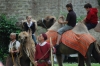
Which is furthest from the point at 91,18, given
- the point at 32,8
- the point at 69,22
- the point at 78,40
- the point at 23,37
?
the point at 32,8

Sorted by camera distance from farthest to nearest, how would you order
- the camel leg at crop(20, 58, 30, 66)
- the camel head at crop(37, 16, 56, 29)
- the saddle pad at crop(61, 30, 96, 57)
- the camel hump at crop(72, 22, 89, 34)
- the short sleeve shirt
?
the camel head at crop(37, 16, 56, 29) → the short sleeve shirt → the camel hump at crop(72, 22, 89, 34) → the saddle pad at crop(61, 30, 96, 57) → the camel leg at crop(20, 58, 30, 66)

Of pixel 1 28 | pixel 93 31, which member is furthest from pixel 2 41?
pixel 93 31

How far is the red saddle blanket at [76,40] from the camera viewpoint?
15250mm

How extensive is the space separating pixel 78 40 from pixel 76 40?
0.24 feet

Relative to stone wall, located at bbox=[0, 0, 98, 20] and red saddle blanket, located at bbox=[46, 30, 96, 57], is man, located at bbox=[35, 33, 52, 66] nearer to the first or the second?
red saddle blanket, located at bbox=[46, 30, 96, 57]

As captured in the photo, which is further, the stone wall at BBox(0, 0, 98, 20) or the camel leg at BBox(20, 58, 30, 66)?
the stone wall at BBox(0, 0, 98, 20)

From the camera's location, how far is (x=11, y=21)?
84.8ft

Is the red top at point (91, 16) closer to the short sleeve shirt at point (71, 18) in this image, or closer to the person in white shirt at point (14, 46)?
the short sleeve shirt at point (71, 18)

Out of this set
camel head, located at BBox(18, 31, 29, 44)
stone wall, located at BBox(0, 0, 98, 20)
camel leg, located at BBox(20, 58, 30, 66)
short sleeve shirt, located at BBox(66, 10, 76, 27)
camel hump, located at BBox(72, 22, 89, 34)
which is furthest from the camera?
stone wall, located at BBox(0, 0, 98, 20)

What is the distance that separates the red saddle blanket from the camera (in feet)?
50.0

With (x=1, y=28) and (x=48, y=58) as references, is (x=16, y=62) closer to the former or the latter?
(x=48, y=58)

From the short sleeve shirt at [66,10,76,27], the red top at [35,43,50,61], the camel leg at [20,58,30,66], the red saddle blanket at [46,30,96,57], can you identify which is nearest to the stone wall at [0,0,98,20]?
the short sleeve shirt at [66,10,76,27]

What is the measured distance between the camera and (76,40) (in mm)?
15492

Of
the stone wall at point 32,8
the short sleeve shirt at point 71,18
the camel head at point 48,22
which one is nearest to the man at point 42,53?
the short sleeve shirt at point 71,18
